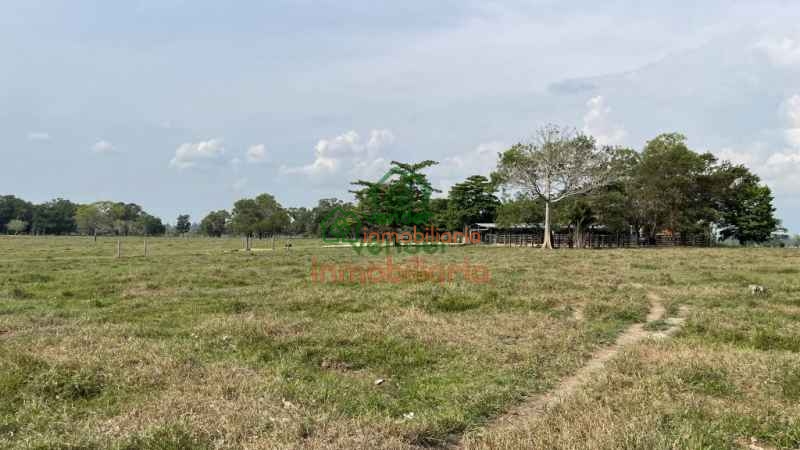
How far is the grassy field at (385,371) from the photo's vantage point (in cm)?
433

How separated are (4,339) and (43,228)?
434 feet

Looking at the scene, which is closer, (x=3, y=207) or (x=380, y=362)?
(x=380, y=362)

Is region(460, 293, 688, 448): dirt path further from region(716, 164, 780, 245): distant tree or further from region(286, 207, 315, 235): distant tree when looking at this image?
region(286, 207, 315, 235): distant tree

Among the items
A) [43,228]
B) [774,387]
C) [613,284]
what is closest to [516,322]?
[774,387]

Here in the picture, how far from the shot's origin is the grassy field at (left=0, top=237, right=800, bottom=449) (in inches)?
171

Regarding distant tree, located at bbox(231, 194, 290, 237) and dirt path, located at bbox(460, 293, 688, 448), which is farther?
distant tree, located at bbox(231, 194, 290, 237)

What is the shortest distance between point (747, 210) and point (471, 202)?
3628 cm

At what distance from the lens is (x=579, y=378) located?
6.28 m

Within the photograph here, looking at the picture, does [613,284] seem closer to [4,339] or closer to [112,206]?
[4,339]

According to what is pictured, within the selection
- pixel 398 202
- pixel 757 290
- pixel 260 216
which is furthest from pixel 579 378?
pixel 260 216

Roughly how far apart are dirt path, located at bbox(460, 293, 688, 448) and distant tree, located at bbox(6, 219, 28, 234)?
12933 centimetres

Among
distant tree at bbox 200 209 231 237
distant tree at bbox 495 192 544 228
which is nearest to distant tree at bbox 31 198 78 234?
distant tree at bbox 200 209 231 237

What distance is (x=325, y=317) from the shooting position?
10.3 m

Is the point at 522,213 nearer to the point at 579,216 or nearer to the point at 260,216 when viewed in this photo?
the point at 579,216
